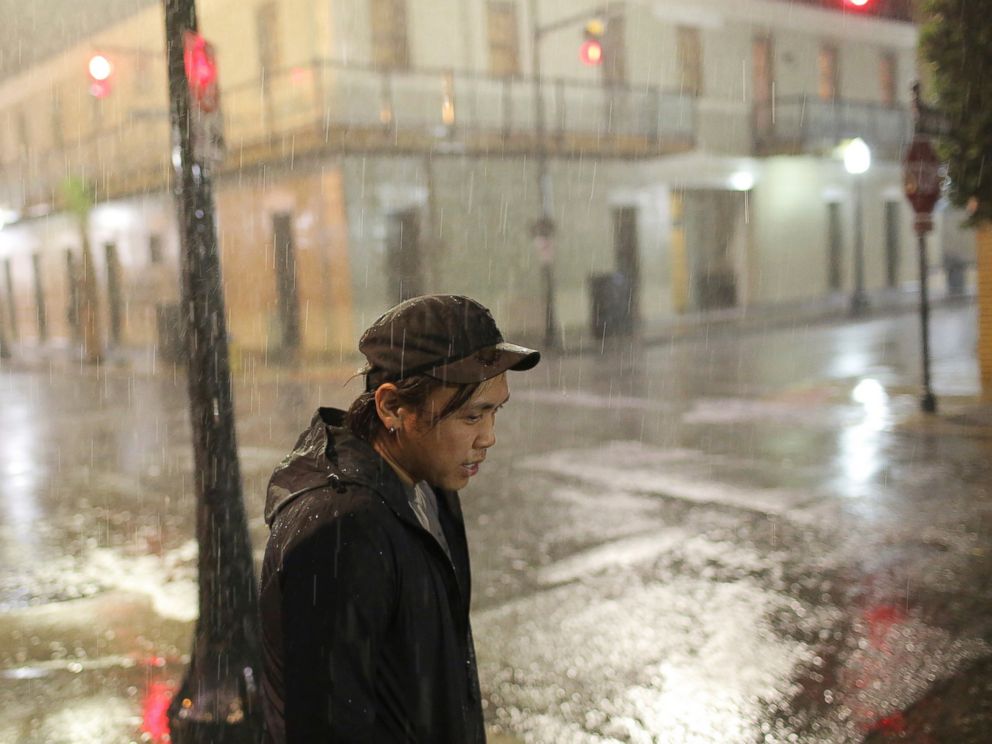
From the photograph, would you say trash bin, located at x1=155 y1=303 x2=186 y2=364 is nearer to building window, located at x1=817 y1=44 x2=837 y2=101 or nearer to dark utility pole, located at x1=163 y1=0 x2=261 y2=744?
dark utility pole, located at x1=163 y1=0 x2=261 y2=744

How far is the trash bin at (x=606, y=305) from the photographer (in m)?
21.8

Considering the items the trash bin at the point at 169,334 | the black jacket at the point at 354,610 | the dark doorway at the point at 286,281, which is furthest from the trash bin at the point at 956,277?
the black jacket at the point at 354,610

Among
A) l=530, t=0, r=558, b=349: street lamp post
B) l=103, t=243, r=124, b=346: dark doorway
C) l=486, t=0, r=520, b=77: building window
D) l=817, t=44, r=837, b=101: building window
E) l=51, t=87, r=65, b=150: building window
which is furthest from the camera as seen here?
l=51, t=87, r=65, b=150: building window

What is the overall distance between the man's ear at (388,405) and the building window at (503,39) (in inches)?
880

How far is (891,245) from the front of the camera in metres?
32.3

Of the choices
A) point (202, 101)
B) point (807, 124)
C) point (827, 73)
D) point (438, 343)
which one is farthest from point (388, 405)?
point (827, 73)

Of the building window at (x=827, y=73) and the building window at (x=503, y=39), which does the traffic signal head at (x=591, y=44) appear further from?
the building window at (x=827, y=73)

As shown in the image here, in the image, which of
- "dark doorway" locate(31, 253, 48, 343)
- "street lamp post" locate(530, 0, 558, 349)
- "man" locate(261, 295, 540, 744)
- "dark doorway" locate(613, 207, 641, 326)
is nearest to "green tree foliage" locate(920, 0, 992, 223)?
"man" locate(261, 295, 540, 744)

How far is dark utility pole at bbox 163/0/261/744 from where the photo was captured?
369cm

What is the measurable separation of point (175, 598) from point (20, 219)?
30185 millimetres

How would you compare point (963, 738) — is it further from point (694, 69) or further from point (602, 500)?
point (694, 69)

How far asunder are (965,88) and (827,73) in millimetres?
22498

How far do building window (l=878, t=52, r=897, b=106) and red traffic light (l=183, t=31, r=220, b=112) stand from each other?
3161cm

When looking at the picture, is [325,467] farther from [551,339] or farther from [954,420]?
[551,339]
